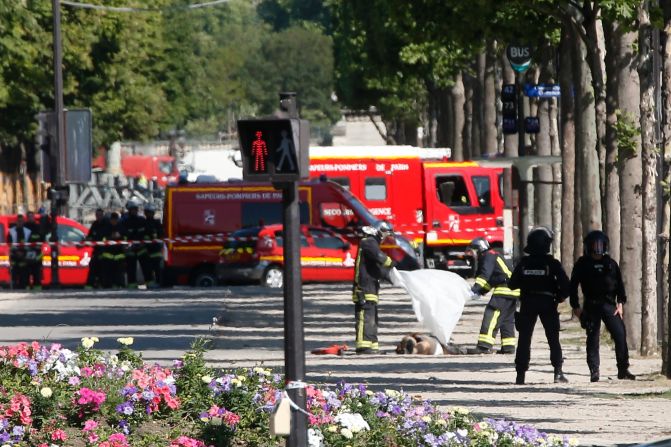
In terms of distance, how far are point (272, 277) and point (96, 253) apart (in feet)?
12.4

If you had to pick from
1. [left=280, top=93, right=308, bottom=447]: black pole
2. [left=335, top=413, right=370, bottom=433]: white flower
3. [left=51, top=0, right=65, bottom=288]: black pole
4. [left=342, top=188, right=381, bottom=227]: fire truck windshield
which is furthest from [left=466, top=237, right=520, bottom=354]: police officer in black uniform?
[left=342, top=188, right=381, bottom=227]: fire truck windshield

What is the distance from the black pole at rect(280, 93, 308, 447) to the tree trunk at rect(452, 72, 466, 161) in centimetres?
4354

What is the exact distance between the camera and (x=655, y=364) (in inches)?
819

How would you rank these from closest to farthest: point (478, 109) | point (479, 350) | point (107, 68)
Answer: point (479, 350) < point (478, 109) < point (107, 68)

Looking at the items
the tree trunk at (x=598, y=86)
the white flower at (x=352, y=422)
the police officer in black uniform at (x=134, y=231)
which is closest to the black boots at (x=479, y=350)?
the tree trunk at (x=598, y=86)

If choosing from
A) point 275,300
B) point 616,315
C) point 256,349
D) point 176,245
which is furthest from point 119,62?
point 616,315

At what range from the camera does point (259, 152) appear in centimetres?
1093

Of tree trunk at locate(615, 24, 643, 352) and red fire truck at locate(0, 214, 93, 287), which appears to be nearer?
tree trunk at locate(615, 24, 643, 352)

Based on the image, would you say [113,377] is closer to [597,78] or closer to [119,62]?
[597,78]

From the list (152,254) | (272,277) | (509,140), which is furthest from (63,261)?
(509,140)

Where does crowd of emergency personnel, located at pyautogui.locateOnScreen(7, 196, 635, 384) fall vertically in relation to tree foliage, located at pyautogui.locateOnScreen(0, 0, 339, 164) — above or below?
below

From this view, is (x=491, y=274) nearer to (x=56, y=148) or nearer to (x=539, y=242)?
(x=539, y=242)

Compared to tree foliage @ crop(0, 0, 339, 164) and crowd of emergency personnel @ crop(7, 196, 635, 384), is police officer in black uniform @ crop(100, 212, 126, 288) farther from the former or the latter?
crowd of emergency personnel @ crop(7, 196, 635, 384)

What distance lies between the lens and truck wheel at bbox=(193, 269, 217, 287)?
39.0 metres
